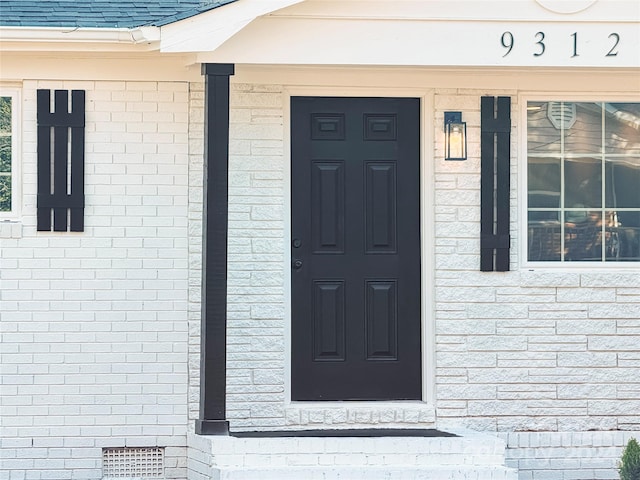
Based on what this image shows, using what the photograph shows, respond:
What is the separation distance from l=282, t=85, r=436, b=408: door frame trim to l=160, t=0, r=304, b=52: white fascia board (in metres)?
1.18

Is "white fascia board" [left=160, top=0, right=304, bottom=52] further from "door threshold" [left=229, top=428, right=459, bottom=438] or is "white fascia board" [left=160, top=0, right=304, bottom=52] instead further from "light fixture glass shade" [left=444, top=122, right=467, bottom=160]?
"door threshold" [left=229, top=428, right=459, bottom=438]

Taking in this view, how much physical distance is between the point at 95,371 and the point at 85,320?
1.21ft

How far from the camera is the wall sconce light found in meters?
8.88

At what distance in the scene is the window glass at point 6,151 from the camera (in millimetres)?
8695

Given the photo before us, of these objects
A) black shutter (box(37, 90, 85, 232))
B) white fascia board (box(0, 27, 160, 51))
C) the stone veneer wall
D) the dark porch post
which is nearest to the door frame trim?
the stone veneer wall

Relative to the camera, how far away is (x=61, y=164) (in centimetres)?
862

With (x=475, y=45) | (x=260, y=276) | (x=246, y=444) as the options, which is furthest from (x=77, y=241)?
(x=475, y=45)

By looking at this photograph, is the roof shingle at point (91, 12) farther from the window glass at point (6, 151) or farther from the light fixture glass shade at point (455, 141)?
the light fixture glass shade at point (455, 141)

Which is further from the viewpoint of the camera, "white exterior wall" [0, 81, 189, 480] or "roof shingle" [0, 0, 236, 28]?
"white exterior wall" [0, 81, 189, 480]

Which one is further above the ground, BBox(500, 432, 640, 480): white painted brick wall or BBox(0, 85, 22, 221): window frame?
BBox(0, 85, 22, 221): window frame

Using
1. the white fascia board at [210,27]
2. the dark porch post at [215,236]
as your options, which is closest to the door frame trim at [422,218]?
the dark porch post at [215,236]

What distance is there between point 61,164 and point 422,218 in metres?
2.63

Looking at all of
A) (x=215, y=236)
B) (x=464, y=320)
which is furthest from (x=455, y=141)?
(x=215, y=236)

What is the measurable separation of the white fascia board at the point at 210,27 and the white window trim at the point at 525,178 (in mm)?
2257
